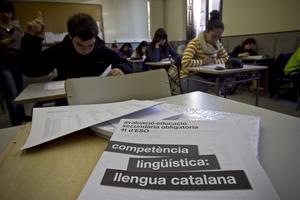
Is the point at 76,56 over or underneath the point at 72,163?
over

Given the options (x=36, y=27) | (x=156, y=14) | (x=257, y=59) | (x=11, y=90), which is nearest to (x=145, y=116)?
(x=36, y=27)

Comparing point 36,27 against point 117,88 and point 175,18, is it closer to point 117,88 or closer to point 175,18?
point 117,88

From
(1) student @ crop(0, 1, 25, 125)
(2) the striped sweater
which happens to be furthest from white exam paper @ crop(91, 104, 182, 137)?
(1) student @ crop(0, 1, 25, 125)

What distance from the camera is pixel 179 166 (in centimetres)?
34

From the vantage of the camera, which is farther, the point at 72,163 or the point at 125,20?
the point at 125,20

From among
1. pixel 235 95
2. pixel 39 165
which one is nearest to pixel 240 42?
pixel 235 95

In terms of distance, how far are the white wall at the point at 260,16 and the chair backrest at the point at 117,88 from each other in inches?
157

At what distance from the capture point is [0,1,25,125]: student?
2.22 metres

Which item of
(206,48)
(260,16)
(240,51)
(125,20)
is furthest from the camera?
(125,20)

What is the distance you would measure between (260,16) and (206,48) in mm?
2613

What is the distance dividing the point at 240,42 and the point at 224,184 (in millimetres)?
5144

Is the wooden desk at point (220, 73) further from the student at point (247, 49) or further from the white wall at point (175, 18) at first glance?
the white wall at point (175, 18)

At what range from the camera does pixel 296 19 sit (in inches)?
143

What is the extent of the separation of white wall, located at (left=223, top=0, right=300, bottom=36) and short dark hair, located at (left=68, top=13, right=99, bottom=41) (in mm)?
3827
